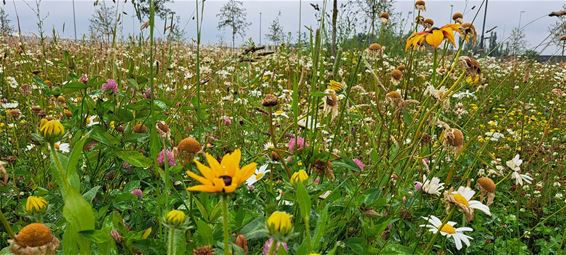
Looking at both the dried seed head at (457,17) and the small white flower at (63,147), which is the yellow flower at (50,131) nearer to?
the small white flower at (63,147)

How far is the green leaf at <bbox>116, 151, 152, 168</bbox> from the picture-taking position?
0.99m

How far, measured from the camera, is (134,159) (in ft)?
3.29

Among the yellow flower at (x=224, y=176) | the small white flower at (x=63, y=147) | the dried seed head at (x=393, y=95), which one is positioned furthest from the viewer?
the small white flower at (x=63, y=147)

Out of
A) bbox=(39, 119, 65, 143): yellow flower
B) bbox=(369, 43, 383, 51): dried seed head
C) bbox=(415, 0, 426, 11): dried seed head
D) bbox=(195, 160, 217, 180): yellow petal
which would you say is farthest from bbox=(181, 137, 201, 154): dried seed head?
bbox=(415, 0, 426, 11): dried seed head

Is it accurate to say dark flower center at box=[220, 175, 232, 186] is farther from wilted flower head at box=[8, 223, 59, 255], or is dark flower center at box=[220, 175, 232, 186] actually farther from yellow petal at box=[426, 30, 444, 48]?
yellow petal at box=[426, 30, 444, 48]

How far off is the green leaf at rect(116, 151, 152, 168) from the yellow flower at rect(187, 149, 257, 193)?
51cm

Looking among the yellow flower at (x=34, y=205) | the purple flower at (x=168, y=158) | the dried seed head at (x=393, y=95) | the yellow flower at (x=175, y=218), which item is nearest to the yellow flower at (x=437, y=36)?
the dried seed head at (x=393, y=95)

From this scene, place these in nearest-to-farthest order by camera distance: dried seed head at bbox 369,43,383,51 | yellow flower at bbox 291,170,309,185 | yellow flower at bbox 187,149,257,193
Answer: yellow flower at bbox 187,149,257,193, yellow flower at bbox 291,170,309,185, dried seed head at bbox 369,43,383,51

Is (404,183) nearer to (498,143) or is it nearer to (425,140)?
(425,140)

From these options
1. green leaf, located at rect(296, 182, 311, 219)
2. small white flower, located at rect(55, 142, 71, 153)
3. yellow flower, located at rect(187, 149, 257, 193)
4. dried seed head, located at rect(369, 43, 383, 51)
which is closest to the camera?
yellow flower, located at rect(187, 149, 257, 193)

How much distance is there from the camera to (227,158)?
1.75ft

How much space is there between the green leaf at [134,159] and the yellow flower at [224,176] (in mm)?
506

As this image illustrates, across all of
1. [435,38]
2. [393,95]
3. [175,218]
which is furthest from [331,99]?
[175,218]

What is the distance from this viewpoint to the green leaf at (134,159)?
0.99m
